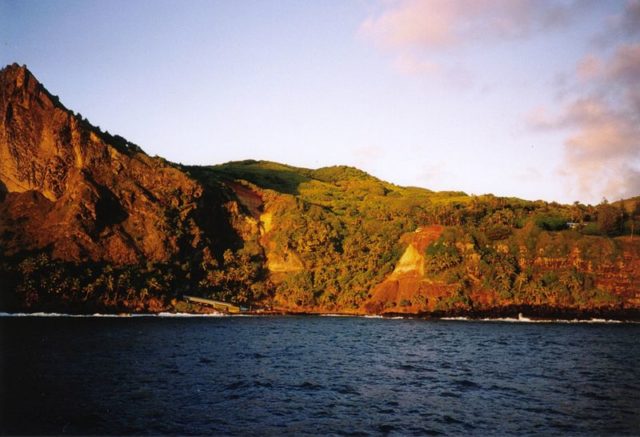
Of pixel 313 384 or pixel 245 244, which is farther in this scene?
pixel 245 244

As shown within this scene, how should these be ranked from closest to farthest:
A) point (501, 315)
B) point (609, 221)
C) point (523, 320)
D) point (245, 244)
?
point (523, 320) → point (501, 315) → point (609, 221) → point (245, 244)

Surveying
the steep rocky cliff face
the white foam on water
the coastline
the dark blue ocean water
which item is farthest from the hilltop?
the dark blue ocean water

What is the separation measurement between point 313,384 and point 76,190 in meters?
114

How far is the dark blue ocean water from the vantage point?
1166 inches

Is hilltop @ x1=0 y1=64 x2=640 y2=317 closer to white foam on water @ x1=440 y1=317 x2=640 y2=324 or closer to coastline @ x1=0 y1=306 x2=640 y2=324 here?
coastline @ x1=0 y1=306 x2=640 y2=324

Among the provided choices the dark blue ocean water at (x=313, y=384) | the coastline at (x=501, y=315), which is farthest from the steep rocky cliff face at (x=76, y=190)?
the dark blue ocean water at (x=313, y=384)

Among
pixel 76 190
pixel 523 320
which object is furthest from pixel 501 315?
pixel 76 190

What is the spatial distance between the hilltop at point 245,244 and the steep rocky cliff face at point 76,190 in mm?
358

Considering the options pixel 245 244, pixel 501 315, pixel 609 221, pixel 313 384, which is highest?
pixel 609 221

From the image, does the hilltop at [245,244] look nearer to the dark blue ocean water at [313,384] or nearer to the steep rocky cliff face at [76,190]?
the steep rocky cliff face at [76,190]

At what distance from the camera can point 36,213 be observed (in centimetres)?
Result: 13538

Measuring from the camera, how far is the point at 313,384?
40.9 m

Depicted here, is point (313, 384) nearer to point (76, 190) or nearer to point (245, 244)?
point (76, 190)

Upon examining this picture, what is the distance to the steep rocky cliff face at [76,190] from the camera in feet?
432
